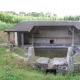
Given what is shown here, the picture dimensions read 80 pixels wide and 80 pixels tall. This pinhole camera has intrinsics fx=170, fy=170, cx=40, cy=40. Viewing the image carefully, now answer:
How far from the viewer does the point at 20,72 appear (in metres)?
10.2

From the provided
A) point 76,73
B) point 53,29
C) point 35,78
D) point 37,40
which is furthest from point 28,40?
point 35,78

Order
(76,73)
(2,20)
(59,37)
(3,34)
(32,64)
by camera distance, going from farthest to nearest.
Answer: (2,20), (3,34), (59,37), (32,64), (76,73)

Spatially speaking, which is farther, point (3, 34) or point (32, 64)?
point (3, 34)

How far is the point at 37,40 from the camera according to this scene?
23.8 meters

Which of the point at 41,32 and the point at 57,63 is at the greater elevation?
the point at 41,32

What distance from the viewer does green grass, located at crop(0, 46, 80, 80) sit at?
9.27 metres

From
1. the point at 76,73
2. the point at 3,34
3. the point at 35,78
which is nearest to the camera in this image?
the point at 35,78

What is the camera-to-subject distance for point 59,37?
23.4 meters

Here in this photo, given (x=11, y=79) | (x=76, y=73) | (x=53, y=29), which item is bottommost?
(x=76, y=73)

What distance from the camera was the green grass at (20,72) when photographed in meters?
9.27

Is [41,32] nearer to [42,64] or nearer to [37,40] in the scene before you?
[37,40]

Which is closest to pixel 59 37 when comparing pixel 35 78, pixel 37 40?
pixel 37 40

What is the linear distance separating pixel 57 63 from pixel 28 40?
37.6 ft

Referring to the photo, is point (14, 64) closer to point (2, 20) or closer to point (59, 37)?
point (59, 37)
